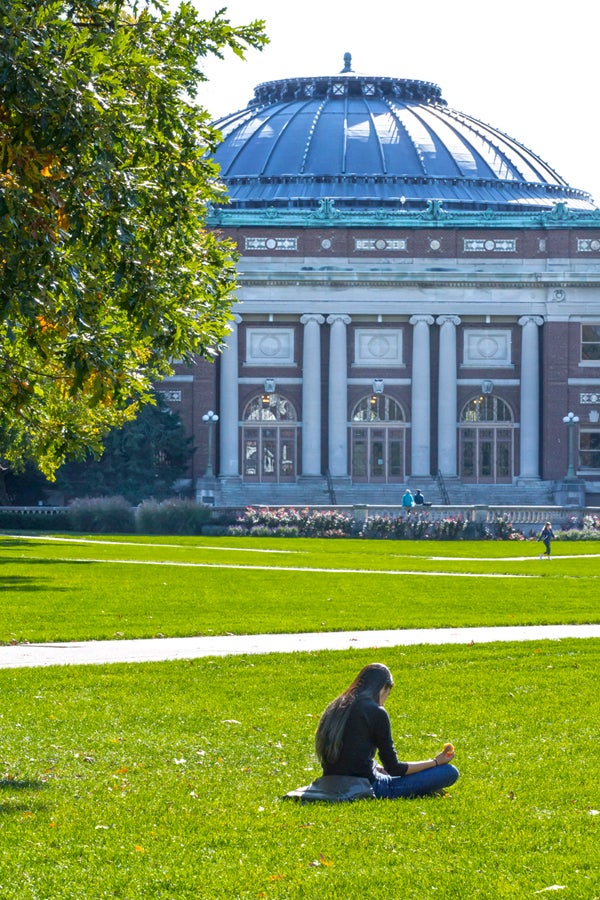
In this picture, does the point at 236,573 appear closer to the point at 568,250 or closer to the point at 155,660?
the point at 155,660

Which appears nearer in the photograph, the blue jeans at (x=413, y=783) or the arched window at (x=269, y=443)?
the blue jeans at (x=413, y=783)

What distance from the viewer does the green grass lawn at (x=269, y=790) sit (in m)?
10.5

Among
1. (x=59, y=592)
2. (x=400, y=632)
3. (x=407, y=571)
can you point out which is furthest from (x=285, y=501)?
(x=400, y=632)

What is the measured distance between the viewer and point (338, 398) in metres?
87.4

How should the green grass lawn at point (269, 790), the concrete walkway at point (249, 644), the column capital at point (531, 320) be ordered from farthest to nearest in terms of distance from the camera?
the column capital at point (531, 320) → the concrete walkway at point (249, 644) → the green grass lawn at point (269, 790)

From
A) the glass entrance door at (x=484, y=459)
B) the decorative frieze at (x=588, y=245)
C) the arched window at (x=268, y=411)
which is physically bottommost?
the glass entrance door at (x=484, y=459)

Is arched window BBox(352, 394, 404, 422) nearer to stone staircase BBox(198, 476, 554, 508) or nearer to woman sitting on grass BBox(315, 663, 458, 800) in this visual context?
stone staircase BBox(198, 476, 554, 508)

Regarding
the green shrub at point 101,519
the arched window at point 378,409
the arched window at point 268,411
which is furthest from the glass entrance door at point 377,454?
the green shrub at point 101,519

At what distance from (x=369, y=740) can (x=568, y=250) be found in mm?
77878

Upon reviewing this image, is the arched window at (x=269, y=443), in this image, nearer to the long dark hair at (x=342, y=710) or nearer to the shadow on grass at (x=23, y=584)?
the shadow on grass at (x=23, y=584)

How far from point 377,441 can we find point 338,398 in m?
3.17

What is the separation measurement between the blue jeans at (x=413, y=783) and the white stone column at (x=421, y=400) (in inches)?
2901

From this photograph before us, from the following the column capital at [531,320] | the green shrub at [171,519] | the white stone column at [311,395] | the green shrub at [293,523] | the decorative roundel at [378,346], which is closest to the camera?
the green shrub at [293,523]

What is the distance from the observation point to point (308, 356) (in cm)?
8806
